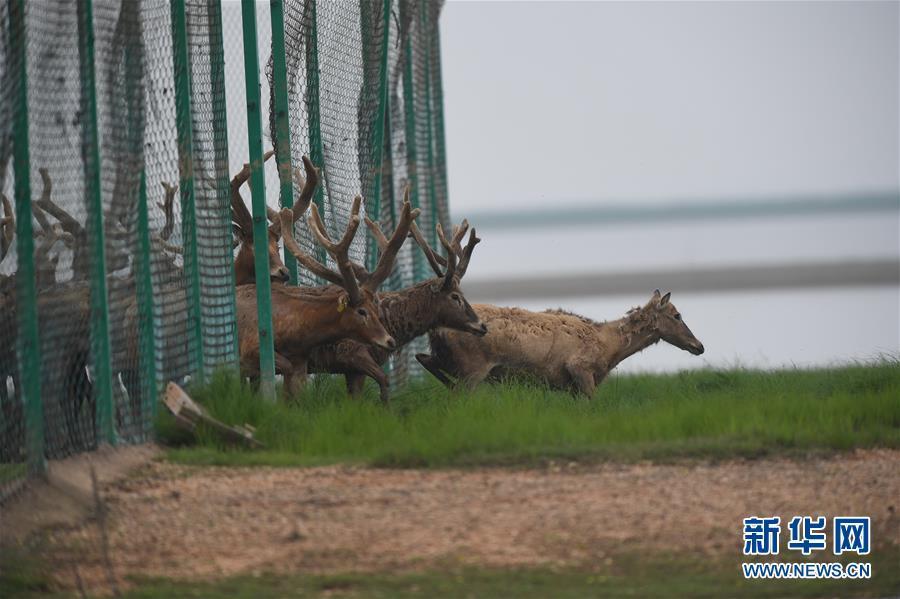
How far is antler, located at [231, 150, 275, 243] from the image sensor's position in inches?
475

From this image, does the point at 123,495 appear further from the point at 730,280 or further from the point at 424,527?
the point at 730,280

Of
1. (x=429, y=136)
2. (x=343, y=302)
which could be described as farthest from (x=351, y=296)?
(x=429, y=136)

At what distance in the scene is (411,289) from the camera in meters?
12.8

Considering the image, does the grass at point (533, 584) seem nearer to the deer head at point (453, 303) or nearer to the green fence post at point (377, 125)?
the deer head at point (453, 303)

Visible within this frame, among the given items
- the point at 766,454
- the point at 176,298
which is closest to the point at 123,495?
the point at 176,298

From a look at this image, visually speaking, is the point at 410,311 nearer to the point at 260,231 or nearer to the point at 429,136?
the point at 260,231

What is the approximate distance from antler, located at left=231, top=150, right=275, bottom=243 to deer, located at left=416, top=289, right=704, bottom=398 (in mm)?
1728

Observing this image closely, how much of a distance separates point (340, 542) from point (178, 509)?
3.45 ft

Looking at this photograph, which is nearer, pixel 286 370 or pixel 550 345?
pixel 286 370

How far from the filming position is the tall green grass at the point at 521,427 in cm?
920

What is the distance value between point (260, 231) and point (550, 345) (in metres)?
3.41

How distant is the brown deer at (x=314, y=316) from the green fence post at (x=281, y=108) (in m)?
0.60

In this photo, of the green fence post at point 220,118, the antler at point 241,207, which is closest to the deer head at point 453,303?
the antler at point 241,207

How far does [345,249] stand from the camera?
36.9 ft
